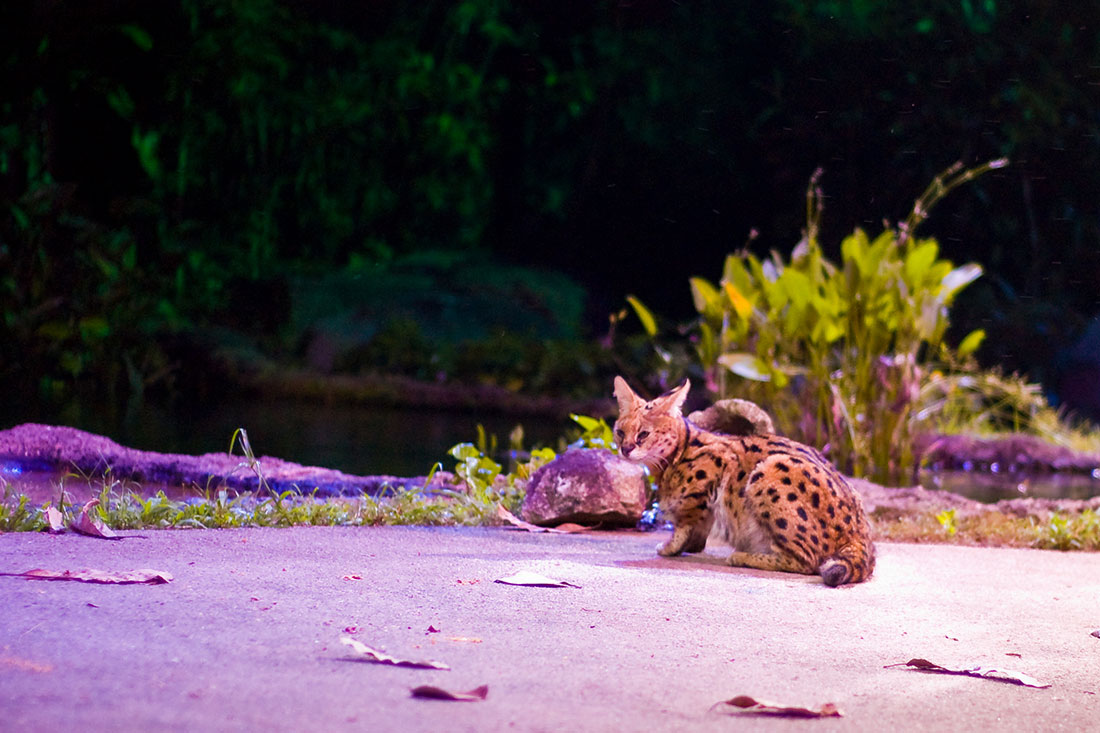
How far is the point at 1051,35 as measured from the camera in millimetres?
12969

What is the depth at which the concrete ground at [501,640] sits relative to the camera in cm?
171

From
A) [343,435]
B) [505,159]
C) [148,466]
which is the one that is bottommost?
[343,435]

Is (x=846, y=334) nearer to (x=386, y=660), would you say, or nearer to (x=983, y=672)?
(x=983, y=672)

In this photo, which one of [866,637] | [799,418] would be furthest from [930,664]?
[799,418]

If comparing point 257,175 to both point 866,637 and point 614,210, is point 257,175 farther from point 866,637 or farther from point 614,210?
point 866,637

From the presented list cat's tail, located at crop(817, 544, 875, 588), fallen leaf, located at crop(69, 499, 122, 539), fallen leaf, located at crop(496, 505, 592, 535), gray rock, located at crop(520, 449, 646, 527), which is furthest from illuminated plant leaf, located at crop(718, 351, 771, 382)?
fallen leaf, located at crop(69, 499, 122, 539)

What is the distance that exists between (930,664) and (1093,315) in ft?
40.5

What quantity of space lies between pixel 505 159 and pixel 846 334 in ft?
30.3

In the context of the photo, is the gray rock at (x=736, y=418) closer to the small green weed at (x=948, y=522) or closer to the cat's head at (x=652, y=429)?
the small green weed at (x=948, y=522)

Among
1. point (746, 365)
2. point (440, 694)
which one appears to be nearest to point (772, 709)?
point (440, 694)

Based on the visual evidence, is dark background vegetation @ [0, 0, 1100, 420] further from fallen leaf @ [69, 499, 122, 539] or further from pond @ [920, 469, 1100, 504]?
fallen leaf @ [69, 499, 122, 539]

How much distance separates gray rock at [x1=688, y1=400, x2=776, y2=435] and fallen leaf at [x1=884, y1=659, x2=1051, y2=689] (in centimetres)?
241

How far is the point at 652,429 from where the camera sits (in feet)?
11.7

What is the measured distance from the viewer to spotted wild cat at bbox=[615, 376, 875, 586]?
3346 millimetres
